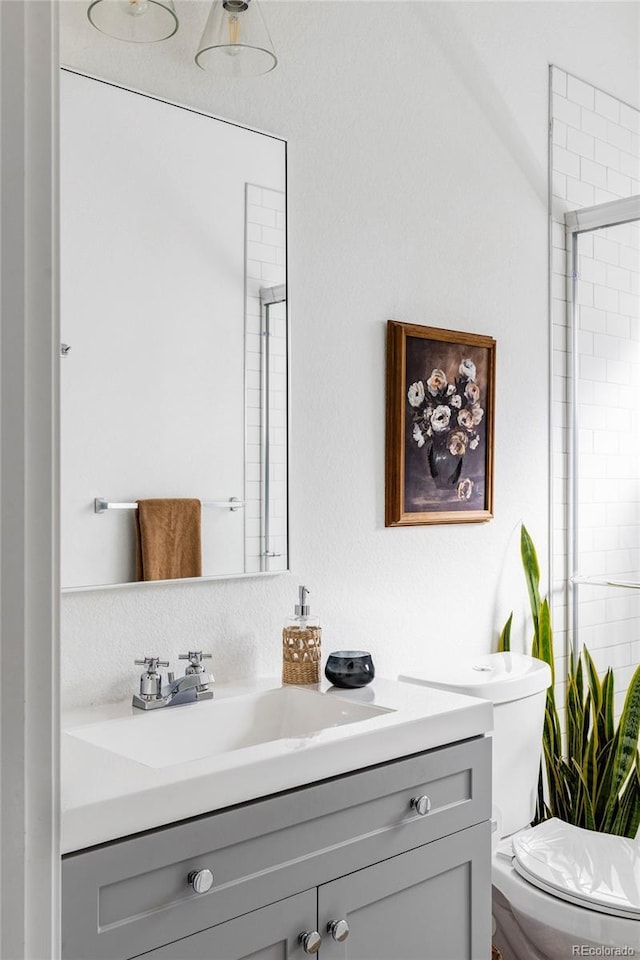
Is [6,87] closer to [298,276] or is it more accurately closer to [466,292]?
[298,276]

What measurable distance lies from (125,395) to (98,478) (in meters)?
0.16

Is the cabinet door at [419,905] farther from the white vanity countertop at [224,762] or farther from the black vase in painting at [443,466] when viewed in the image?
the black vase in painting at [443,466]

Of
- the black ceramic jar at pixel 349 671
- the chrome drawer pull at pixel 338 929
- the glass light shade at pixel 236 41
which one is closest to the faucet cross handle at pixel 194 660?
the black ceramic jar at pixel 349 671

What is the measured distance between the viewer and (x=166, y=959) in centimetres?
117

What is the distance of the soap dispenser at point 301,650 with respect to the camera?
1784mm

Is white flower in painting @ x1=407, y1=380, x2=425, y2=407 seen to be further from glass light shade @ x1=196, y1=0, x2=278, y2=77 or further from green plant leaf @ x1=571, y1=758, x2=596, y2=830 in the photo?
green plant leaf @ x1=571, y1=758, x2=596, y2=830

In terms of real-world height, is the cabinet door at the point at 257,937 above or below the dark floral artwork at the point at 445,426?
below

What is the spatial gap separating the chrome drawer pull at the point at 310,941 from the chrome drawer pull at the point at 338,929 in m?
0.04

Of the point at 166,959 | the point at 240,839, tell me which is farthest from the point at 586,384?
the point at 166,959

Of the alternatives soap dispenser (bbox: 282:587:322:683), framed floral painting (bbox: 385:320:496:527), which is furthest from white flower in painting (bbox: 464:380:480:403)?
soap dispenser (bbox: 282:587:322:683)

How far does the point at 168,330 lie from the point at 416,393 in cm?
71

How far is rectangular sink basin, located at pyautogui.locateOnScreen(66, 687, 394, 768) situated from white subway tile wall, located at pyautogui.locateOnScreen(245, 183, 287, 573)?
29 centimetres

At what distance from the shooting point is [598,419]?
2646 millimetres

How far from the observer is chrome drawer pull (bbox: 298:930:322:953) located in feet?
4.33
